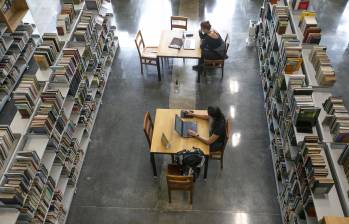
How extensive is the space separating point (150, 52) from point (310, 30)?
13.4ft

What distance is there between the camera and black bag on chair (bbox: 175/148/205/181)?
18.4ft

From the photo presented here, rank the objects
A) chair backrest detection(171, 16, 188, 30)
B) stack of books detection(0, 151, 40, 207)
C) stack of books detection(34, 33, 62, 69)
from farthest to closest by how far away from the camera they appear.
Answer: chair backrest detection(171, 16, 188, 30), stack of books detection(34, 33, 62, 69), stack of books detection(0, 151, 40, 207)

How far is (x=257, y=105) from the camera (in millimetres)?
7820

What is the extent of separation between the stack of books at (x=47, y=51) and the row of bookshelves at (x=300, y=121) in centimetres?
423

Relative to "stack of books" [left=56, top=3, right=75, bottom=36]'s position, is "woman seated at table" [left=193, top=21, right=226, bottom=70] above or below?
above

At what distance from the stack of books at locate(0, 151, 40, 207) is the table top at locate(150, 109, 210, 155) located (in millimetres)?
2055

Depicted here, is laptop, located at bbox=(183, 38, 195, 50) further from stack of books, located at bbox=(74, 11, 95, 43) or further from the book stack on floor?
stack of books, located at bbox=(74, 11, 95, 43)

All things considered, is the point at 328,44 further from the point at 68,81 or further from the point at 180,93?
the point at 68,81

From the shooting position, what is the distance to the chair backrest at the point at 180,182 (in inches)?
210

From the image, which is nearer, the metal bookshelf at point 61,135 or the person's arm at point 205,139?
the metal bookshelf at point 61,135

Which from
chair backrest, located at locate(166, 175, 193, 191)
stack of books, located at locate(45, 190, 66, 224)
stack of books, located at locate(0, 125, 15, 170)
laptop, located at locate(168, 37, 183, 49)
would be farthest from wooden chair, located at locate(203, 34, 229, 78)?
stack of books, located at locate(0, 125, 15, 170)

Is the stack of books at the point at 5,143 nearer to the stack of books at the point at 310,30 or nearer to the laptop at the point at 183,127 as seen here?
the laptop at the point at 183,127

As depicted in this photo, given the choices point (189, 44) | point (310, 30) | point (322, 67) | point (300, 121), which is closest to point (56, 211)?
point (300, 121)

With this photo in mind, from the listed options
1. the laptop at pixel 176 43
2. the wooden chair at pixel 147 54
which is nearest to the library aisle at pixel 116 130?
the wooden chair at pixel 147 54
